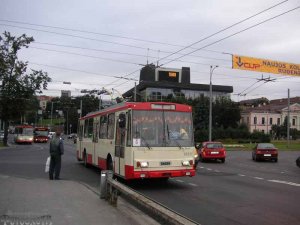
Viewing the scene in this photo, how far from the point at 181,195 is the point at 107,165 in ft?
15.8

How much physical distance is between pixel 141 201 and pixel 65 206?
7.64 feet

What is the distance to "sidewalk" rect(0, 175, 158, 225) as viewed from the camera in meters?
8.95

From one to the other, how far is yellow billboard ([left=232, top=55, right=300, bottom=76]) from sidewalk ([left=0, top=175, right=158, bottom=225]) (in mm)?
15978

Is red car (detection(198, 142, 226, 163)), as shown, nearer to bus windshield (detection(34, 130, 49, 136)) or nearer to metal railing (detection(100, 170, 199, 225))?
metal railing (detection(100, 170, 199, 225))

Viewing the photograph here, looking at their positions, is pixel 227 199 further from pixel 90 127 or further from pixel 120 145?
pixel 90 127

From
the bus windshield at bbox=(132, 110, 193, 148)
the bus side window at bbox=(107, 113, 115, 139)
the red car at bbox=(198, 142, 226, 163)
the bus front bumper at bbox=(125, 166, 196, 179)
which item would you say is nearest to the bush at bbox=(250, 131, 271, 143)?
the red car at bbox=(198, 142, 226, 163)

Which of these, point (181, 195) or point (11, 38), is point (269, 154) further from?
point (11, 38)

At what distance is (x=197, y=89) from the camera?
118875 mm

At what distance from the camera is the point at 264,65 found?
2825cm

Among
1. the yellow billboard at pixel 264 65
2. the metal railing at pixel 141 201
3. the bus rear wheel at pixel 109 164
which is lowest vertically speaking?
the metal railing at pixel 141 201

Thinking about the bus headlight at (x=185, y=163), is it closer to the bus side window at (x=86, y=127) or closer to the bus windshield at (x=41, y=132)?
the bus side window at (x=86, y=127)

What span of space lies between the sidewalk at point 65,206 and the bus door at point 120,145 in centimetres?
191

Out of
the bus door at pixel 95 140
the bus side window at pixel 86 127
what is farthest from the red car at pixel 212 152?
the bus door at pixel 95 140

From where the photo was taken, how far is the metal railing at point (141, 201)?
7.00 metres
